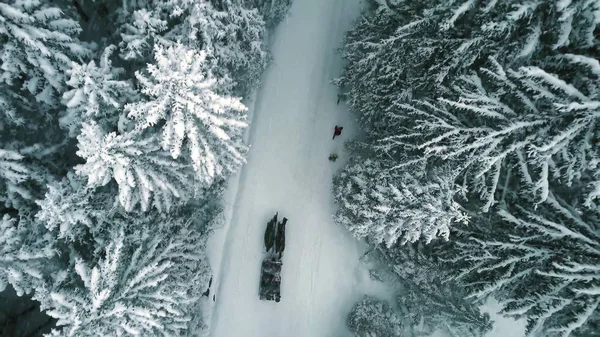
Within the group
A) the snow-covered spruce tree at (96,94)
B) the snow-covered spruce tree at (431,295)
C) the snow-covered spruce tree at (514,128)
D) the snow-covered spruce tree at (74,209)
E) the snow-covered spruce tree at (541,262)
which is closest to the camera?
the snow-covered spruce tree at (514,128)

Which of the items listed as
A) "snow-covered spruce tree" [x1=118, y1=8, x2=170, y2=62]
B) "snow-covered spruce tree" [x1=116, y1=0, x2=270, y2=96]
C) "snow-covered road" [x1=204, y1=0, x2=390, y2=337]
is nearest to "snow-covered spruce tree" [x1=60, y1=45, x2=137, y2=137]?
"snow-covered spruce tree" [x1=118, y1=8, x2=170, y2=62]

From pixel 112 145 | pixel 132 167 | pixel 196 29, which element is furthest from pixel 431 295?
pixel 196 29

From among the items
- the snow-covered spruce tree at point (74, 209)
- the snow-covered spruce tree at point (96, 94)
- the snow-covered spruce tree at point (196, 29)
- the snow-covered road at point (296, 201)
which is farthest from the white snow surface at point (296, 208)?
the snow-covered spruce tree at point (96, 94)

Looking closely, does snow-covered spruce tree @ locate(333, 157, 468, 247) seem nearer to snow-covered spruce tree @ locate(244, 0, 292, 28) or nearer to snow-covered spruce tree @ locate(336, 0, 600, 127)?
snow-covered spruce tree @ locate(336, 0, 600, 127)

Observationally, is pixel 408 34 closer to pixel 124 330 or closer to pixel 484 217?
pixel 484 217

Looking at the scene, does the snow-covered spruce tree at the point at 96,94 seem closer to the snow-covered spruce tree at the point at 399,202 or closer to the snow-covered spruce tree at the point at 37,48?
the snow-covered spruce tree at the point at 37,48

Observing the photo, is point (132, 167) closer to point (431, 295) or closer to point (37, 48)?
point (37, 48)
